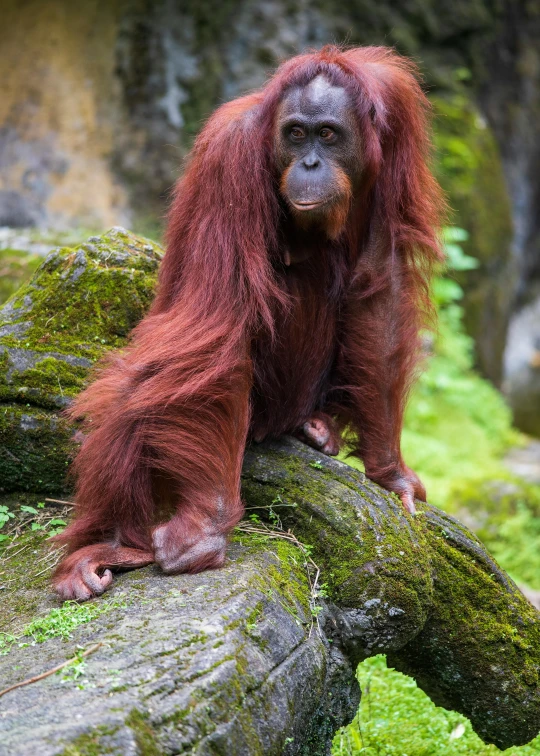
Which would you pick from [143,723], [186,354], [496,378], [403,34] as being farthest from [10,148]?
[143,723]

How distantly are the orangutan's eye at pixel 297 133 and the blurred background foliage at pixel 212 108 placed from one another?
4105mm

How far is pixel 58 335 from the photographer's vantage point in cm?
355

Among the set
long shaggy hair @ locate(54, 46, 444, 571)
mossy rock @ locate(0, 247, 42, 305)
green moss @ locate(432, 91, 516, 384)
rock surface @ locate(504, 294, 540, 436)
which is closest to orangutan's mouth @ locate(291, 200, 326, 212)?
long shaggy hair @ locate(54, 46, 444, 571)

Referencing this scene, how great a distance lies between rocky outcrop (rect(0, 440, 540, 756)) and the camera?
1.99m

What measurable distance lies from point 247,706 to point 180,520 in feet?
2.24

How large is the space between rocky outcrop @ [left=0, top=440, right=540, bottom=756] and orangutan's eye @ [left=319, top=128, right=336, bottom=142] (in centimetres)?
109

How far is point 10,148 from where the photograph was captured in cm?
796

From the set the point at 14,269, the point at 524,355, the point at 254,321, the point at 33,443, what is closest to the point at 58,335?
the point at 33,443

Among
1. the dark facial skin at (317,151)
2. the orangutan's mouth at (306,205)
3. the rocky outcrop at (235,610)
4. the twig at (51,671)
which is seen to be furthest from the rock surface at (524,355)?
the twig at (51,671)

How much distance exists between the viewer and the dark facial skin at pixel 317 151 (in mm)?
2770

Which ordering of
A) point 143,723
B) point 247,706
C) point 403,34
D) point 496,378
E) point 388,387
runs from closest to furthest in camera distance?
point 143,723
point 247,706
point 388,387
point 403,34
point 496,378

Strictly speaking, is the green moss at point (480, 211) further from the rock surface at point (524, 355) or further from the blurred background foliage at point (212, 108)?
the rock surface at point (524, 355)

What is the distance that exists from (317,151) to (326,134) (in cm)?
8

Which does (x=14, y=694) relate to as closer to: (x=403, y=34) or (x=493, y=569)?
(x=493, y=569)
